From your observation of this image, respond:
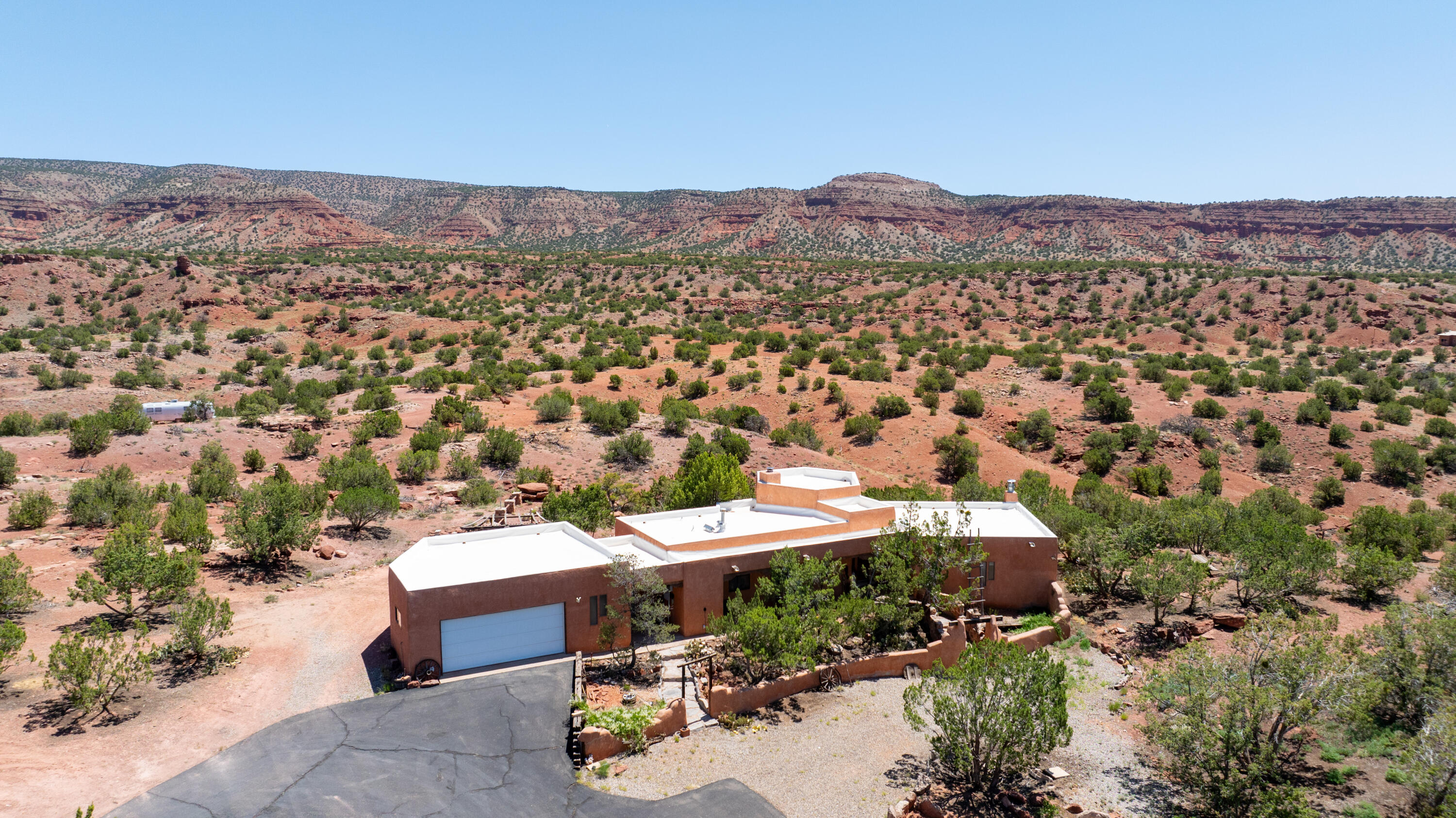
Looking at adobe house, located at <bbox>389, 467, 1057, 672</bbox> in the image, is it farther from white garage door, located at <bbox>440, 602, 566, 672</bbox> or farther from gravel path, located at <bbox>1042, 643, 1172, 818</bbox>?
gravel path, located at <bbox>1042, 643, 1172, 818</bbox>

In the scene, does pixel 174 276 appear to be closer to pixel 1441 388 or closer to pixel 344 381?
pixel 344 381

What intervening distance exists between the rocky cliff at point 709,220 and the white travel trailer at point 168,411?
270 ft

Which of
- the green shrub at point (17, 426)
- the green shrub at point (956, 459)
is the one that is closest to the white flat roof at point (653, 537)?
the green shrub at point (956, 459)

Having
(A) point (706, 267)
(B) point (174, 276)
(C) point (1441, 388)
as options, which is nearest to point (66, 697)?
(C) point (1441, 388)

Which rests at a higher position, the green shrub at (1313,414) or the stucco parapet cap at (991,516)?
the green shrub at (1313,414)

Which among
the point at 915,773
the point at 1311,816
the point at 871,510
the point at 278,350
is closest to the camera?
the point at 1311,816

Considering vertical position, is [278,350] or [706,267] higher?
[706,267]

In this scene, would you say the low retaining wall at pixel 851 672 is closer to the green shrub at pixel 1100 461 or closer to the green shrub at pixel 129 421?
the green shrub at pixel 1100 461

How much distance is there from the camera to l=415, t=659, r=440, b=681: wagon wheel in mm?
15133

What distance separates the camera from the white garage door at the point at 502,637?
15734mm

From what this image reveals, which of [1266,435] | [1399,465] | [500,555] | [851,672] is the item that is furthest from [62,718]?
[1266,435]

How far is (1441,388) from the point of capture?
41312 mm

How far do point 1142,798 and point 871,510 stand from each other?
30.7 ft

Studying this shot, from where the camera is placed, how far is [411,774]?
1170cm
